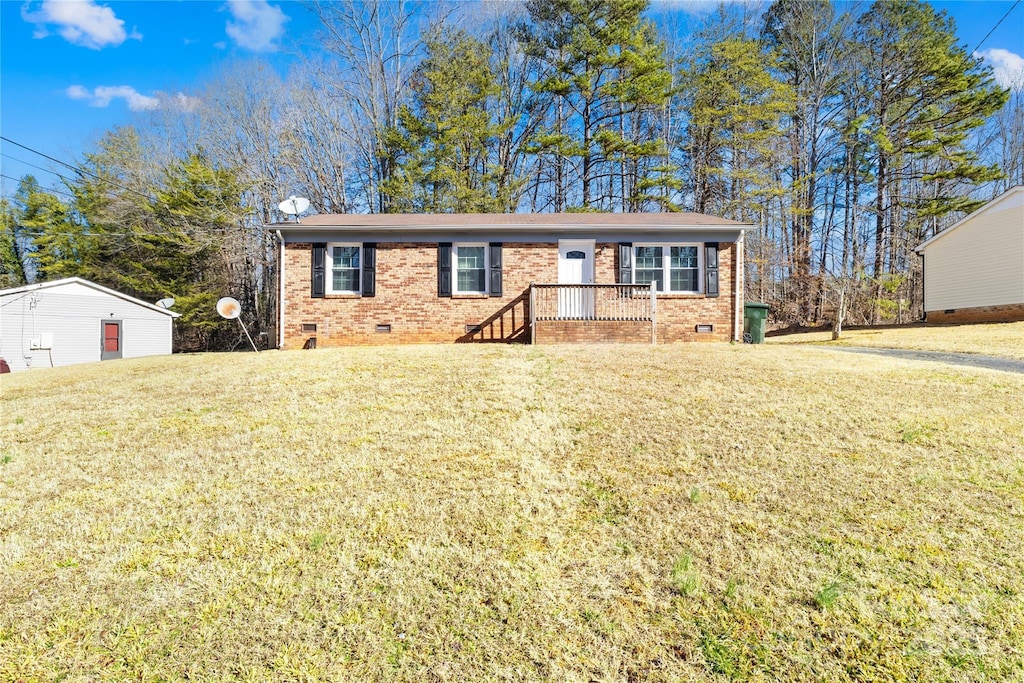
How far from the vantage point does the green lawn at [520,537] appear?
235 cm

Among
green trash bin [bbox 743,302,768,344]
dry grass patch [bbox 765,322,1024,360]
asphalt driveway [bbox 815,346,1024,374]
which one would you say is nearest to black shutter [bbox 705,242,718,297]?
green trash bin [bbox 743,302,768,344]

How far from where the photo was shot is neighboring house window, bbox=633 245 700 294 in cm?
1257

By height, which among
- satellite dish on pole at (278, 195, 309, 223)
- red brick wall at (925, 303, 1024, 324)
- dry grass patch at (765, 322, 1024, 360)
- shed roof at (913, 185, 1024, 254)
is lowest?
dry grass patch at (765, 322, 1024, 360)

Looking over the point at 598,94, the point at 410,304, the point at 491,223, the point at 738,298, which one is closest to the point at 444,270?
the point at 410,304

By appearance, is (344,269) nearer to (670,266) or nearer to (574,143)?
(670,266)

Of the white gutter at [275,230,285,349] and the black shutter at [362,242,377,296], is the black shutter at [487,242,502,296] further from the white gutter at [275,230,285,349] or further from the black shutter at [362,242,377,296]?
the white gutter at [275,230,285,349]

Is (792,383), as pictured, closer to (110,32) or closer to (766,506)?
(766,506)

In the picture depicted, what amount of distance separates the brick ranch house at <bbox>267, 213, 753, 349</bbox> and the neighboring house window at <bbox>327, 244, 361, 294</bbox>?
25 millimetres

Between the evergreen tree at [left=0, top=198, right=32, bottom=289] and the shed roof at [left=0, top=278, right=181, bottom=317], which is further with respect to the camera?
the evergreen tree at [left=0, top=198, right=32, bottom=289]

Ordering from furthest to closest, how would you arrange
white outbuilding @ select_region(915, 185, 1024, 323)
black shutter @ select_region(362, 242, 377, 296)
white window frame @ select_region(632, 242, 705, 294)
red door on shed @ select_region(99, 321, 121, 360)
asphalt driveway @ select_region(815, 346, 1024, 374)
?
red door on shed @ select_region(99, 321, 121, 360) < white outbuilding @ select_region(915, 185, 1024, 323) < white window frame @ select_region(632, 242, 705, 294) < black shutter @ select_region(362, 242, 377, 296) < asphalt driveway @ select_region(815, 346, 1024, 374)

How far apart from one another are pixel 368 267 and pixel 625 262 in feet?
20.7

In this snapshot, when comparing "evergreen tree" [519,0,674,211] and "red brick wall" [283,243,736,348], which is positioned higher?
"evergreen tree" [519,0,674,211]

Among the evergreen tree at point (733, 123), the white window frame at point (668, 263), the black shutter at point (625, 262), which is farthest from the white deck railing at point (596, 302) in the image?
the evergreen tree at point (733, 123)

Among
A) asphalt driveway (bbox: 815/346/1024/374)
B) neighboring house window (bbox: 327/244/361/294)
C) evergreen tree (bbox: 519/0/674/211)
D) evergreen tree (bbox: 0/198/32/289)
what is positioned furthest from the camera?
evergreen tree (bbox: 0/198/32/289)
